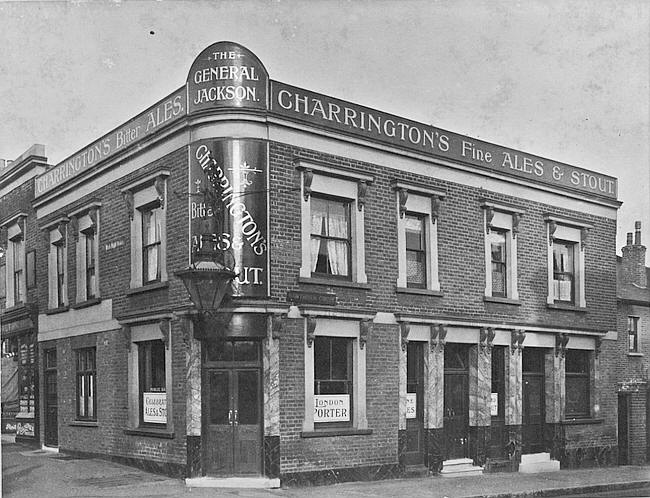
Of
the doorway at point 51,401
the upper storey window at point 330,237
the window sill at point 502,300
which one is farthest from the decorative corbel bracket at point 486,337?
the doorway at point 51,401

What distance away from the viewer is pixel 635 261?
1648cm

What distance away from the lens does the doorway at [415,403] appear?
1630 centimetres

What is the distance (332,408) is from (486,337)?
4.25 m

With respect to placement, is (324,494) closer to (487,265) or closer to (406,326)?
(406,326)

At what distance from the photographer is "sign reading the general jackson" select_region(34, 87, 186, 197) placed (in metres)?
14.5

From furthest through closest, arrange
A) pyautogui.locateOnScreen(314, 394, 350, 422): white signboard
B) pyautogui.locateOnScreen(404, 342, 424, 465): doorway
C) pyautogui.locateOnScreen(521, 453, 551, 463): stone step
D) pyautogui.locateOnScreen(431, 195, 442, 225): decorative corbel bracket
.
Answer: pyautogui.locateOnScreen(521, 453, 551, 463): stone step, pyautogui.locateOnScreen(431, 195, 442, 225): decorative corbel bracket, pyautogui.locateOnScreen(404, 342, 424, 465): doorway, pyautogui.locateOnScreen(314, 394, 350, 422): white signboard

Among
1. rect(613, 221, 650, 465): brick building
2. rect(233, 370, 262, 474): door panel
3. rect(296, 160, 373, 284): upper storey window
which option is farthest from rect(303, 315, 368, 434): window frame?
rect(613, 221, 650, 465): brick building

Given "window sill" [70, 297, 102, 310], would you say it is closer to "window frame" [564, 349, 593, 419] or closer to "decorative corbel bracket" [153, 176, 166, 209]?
"decorative corbel bracket" [153, 176, 166, 209]

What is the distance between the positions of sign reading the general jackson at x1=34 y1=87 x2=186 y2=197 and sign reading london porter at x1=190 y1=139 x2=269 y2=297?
2.82 feet

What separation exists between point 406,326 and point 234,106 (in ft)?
17.4

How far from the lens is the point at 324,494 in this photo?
45.0ft

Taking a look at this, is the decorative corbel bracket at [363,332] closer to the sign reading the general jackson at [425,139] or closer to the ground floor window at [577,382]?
the sign reading the general jackson at [425,139]

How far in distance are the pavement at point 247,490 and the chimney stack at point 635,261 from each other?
3900 millimetres

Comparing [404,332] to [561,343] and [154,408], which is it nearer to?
[561,343]
